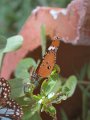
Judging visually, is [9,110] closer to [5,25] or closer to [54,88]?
[54,88]

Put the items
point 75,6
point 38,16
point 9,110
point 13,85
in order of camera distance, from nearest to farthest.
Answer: point 9,110 → point 13,85 → point 75,6 → point 38,16

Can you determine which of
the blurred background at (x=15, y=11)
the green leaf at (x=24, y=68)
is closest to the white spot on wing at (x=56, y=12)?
the green leaf at (x=24, y=68)

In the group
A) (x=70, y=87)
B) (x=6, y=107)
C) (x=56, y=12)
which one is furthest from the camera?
(x=56, y=12)

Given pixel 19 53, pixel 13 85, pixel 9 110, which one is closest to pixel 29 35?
pixel 19 53

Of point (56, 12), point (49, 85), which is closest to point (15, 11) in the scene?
point (56, 12)

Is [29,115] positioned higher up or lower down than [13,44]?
lower down

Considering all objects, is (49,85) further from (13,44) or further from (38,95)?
(13,44)

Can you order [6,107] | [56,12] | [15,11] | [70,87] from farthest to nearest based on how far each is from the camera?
[15,11] < [56,12] < [70,87] < [6,107]

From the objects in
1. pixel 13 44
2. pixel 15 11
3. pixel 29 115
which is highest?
pixel 15 11

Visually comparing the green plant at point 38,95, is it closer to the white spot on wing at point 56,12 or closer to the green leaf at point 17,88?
the green leaf at point 17,88
